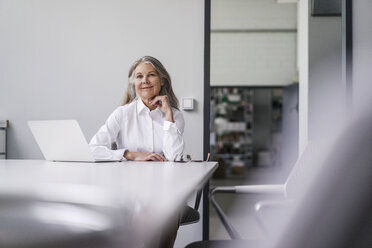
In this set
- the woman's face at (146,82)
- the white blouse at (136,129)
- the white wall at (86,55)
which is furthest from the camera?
the white wall at (86,55)

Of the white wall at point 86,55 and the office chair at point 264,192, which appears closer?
the office chair at point 264,192

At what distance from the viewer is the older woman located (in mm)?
2146

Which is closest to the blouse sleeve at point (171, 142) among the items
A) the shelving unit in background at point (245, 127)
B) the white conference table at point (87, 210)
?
the white conference table at point (87, 210)

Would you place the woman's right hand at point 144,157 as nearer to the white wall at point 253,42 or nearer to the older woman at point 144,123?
the older woman at point 144,123

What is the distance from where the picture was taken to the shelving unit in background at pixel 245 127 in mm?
9633

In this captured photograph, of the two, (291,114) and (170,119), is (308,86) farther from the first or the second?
(291,114)

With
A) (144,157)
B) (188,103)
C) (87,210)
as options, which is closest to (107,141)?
(144,157)

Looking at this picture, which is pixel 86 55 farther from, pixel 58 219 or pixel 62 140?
pixel 58 219

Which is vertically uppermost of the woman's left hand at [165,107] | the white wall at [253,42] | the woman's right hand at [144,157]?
the white wall at [253,42]

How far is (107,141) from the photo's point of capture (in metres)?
2.24

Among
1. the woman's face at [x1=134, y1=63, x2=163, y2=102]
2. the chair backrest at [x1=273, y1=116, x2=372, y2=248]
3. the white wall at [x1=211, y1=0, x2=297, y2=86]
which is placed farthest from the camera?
the white wall at [x1=211, y1=0, x2=297, y2=86]

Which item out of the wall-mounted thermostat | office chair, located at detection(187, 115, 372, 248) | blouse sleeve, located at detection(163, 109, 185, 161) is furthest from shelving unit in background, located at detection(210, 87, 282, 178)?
office chair, located at detection(187, 115, 372, 248)

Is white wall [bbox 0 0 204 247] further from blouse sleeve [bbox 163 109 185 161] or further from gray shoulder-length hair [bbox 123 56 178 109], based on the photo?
blouse sleeve [bbox 163 109 185 161]

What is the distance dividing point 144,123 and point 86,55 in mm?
913
